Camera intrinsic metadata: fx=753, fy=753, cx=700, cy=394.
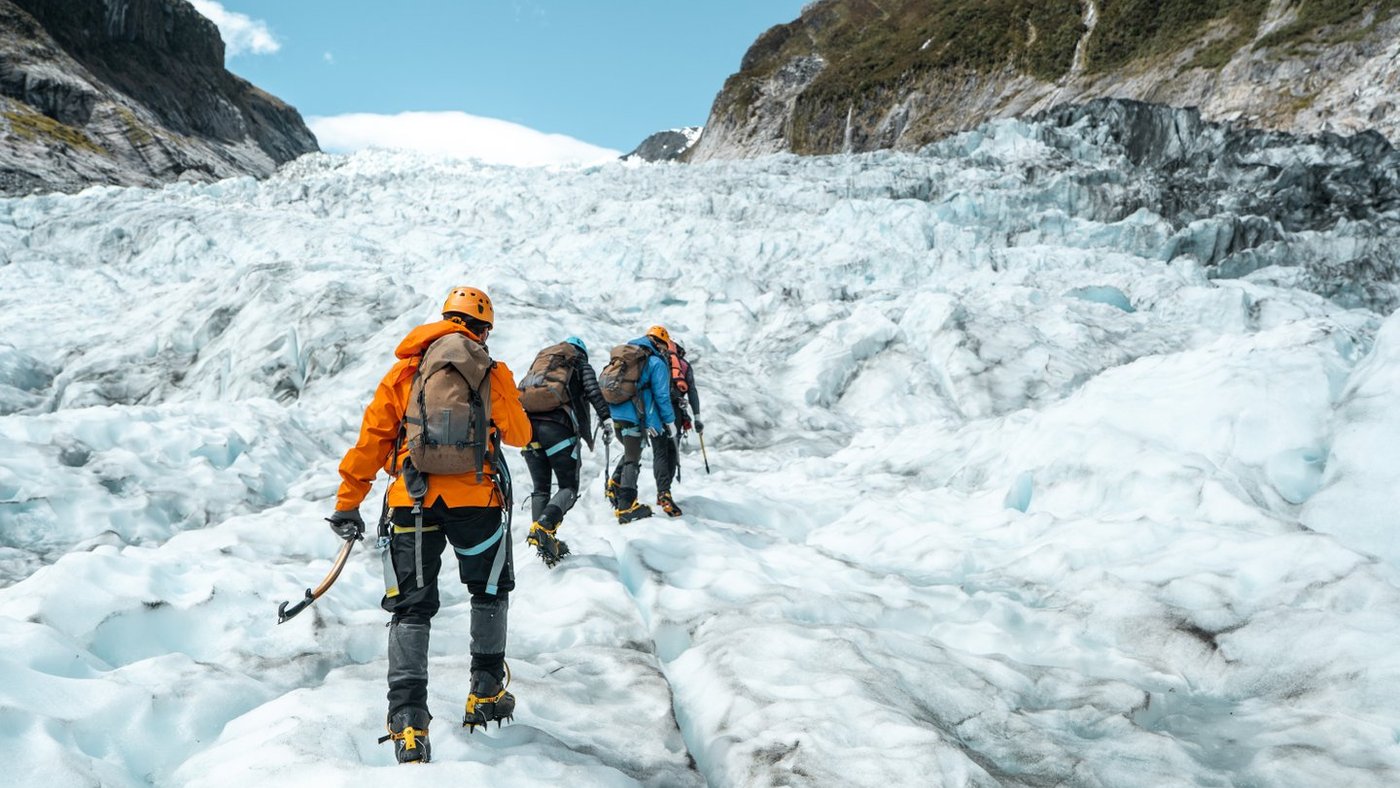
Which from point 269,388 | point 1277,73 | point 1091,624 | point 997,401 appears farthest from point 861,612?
point 1277,73

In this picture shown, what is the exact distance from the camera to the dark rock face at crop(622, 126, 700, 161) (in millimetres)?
139875

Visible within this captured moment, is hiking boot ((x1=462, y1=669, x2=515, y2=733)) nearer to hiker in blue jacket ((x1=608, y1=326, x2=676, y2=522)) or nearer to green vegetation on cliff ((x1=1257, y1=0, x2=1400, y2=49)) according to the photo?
hiker in blue jacket ((x1=608, y1=326, x2=676, y2=522))

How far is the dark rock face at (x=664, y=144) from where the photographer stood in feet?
459

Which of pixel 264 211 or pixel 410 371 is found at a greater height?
pixel 264 211

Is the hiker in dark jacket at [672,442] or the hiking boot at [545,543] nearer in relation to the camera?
the hiking boot at [545,543]

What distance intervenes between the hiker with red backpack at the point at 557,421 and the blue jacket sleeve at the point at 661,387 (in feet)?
2.94

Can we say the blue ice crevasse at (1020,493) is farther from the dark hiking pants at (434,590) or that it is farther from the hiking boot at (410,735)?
the hiking boot at (410,735)

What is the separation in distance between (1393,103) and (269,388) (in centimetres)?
3787

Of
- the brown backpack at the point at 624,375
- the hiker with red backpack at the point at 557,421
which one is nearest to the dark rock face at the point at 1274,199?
the brown backpack at the point at 624,375

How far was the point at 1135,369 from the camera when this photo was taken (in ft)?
27.0

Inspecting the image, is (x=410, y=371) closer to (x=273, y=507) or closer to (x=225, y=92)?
(x=273, y=507)

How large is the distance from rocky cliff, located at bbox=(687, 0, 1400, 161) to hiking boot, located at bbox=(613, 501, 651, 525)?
34.7 m

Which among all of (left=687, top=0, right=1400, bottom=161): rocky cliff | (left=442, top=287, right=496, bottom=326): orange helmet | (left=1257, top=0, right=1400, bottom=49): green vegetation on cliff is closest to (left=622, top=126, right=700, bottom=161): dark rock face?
(left=687, top=0, right=1400, bottom=161): rocky cliff

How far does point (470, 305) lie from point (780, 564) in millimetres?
3583
